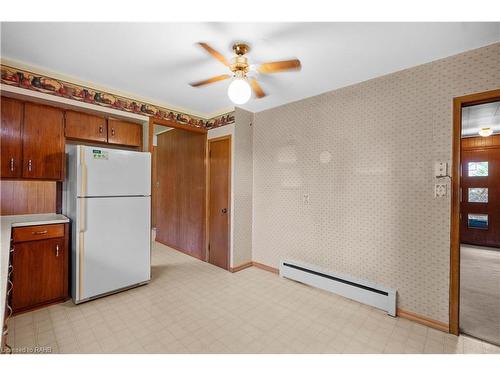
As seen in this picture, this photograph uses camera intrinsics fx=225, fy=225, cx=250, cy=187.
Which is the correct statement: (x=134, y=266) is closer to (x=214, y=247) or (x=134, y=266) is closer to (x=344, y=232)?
(x=214, y=247)

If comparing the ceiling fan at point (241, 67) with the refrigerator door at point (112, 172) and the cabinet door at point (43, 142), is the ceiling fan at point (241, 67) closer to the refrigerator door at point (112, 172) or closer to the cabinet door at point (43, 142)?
the refrigerator door at point (112, 172)

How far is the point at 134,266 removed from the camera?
266cm

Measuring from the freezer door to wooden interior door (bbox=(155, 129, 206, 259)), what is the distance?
1178 mm

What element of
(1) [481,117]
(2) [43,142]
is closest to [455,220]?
(1) [481,117]

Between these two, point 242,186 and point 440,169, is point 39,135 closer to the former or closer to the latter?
point 242,186

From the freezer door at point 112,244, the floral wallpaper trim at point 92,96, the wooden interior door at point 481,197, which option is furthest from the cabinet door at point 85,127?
the wooden interior door at point 481,197

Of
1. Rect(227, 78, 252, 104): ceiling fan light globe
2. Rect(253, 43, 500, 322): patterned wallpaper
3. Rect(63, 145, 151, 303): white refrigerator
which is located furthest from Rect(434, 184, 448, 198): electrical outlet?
Rect(63, 145, 151, 303): white refrigerator

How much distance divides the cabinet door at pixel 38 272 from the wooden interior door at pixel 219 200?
6.10 ft

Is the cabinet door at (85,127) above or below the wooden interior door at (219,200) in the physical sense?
above

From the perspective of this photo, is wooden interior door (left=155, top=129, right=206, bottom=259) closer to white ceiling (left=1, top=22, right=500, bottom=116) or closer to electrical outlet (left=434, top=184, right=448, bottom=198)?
white ceiling (left=1, top=22, right=500, bottom=116)

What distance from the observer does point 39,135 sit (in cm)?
231

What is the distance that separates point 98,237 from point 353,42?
118 inches

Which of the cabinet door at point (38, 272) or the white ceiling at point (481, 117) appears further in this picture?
the white ceiling at point (481, 117)

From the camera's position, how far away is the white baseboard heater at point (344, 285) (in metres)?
2.26
